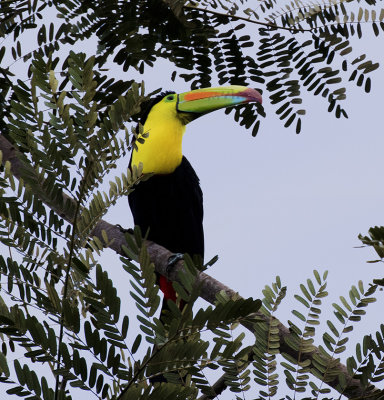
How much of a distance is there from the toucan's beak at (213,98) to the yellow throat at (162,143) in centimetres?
9

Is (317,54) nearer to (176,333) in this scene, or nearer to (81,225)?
(81,225)

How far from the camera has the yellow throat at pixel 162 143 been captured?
427 cm

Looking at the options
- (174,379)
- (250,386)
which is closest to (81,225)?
(174,379)

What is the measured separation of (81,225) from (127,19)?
4.28 ft

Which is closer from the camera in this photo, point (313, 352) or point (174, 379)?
point (174, 379)

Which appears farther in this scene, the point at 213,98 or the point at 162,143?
the point at 162,143

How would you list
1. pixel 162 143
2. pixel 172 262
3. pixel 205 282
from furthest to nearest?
pixel 162 143 < pixel 172 262 < pixel 205 282

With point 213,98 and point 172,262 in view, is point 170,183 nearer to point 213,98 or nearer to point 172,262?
point 213,98

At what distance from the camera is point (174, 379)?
6.05 feet

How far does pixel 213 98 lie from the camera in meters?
3.77

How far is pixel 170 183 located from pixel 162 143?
24 centimetres

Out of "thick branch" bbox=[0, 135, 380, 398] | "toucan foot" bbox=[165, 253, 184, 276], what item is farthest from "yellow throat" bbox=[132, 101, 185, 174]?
"toucan foot" bbox=[165, 253, 184, 276]

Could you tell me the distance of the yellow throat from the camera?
14.0 ft

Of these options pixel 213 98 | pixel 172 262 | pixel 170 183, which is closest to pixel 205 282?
pixel 172 262
